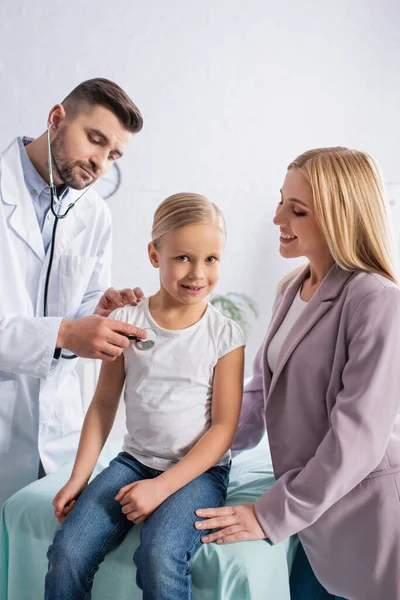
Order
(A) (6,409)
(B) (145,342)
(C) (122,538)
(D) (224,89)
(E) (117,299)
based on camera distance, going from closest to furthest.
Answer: (C) (122,538) < (B) (145,342) < (E) (117,299) < (A) (6,409) < (D) (224,89)

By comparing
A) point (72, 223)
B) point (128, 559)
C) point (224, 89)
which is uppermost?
point (224, 89)

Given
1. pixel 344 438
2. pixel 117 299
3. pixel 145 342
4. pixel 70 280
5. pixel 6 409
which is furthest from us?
pixel 70 280

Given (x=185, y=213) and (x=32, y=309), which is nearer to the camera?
(x=185, y=213)

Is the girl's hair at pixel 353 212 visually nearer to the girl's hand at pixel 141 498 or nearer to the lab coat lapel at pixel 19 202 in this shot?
the girl's hand at pixel 141 498

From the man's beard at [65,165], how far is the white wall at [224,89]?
3.97ft

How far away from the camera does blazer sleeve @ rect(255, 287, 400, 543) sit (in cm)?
110

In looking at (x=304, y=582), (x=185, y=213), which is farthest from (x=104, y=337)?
(x=304, y=582)

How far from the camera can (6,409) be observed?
1.64m

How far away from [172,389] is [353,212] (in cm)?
52

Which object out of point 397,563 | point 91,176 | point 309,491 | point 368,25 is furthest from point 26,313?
point 368,25

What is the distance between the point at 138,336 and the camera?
52.0 inches

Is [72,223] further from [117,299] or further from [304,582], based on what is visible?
[304,582]

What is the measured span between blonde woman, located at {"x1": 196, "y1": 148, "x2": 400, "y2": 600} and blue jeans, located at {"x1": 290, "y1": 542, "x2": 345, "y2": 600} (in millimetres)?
129

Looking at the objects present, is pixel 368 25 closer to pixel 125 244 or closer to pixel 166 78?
pixel 166 78
